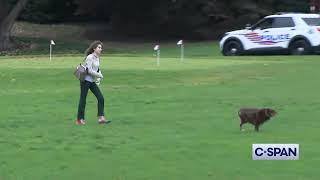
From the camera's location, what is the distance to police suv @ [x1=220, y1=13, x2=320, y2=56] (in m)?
32.8

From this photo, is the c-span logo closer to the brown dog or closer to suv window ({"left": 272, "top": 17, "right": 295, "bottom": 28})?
the brown dog

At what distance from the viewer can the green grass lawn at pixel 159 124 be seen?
384 inches

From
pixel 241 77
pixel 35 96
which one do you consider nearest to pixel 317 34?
pixel 241 77

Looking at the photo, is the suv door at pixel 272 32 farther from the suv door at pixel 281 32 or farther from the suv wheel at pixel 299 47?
the suv wheel at pixel 299 47

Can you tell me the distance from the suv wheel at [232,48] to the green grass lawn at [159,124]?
8.77 m

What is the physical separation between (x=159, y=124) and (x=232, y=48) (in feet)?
71.4

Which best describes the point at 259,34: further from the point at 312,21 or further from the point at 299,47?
the point at 312,21

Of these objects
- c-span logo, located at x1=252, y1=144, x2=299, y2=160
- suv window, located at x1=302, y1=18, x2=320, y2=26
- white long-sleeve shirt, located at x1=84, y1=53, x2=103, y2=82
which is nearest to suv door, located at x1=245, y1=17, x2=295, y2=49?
suv window, located at x1=302, y1=18, x2=320, y2=26

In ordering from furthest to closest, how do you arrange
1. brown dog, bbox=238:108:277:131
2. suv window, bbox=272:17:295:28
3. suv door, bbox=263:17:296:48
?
suv window, bbox=272:17:295:28
suv door, bbox=263:17:296:48
brown dog, bbox=238:108:277:131

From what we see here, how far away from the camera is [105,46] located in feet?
169

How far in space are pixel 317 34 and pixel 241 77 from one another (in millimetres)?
10348

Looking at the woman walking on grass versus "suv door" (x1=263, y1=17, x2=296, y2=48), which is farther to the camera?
"suv door" (x1=263, y1=17, x2=296, y2=48)

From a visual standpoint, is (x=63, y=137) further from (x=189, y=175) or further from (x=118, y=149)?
(x=189, y=175)

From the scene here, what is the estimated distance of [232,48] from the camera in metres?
35.5
